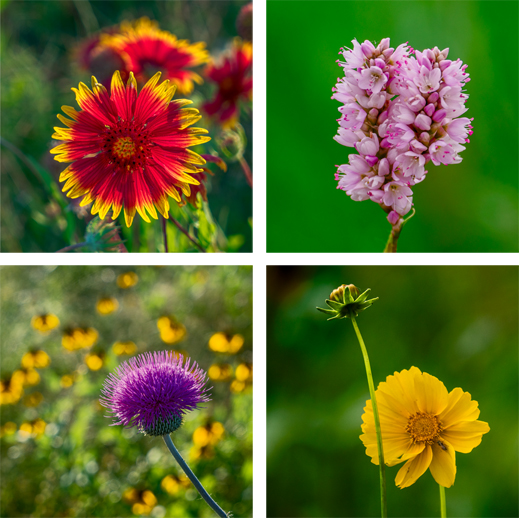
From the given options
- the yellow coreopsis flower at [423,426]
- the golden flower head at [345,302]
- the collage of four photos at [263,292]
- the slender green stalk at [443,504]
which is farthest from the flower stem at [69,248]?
the slender green stalk at [443,504]

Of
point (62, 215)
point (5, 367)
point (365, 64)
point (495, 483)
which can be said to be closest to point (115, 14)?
point (62, 215)

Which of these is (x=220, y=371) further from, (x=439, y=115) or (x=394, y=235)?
(x=439, y=115)

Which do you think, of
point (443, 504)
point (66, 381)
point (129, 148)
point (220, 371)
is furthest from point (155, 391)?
point (443, 504)

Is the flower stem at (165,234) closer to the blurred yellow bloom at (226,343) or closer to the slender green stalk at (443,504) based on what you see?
the blurred yellow bloom at (226,343)

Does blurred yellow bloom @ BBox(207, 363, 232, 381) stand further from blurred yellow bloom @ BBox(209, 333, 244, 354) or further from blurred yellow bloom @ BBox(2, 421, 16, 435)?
blurred yellow bloom @ BBox(2, 421, 16, 435)

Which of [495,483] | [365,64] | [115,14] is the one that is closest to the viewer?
[365,64]

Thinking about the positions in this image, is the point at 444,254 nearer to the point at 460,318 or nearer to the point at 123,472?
the point at 460,318

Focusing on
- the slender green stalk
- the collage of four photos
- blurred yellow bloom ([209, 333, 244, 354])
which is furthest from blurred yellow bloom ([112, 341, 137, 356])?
the slender green stalk

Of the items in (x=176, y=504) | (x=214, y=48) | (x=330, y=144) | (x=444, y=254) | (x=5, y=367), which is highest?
(x=214, y=48)
